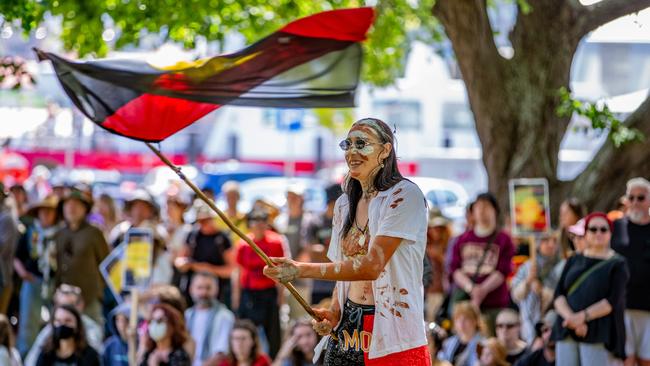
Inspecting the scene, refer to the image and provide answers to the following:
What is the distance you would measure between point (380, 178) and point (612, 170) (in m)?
7.61

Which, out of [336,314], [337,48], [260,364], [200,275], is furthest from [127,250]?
[336,314]

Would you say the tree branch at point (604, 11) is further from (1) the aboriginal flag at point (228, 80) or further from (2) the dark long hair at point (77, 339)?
(2) the dark long hair at point (77, 339)

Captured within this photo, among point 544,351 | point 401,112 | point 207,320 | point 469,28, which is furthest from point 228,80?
point 401,112

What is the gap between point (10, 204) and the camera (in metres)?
14.1

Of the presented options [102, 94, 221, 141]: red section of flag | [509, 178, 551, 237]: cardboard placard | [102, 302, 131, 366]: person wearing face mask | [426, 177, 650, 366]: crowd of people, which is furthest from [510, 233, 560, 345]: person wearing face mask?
[102, 94, 221, 141]: red section of flag

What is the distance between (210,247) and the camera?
14477mm

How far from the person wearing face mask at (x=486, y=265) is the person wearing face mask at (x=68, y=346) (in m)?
3.38

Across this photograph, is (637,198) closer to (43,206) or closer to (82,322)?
(82,322)

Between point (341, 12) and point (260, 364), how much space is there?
3.90 m

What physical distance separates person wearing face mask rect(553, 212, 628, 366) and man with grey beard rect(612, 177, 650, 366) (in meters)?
0.60

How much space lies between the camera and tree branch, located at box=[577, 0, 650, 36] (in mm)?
10980

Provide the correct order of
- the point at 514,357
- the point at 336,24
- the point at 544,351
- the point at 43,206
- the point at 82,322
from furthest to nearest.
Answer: the point at 43,206, the point at 82,322, the point at 514,357, the point at 544,351, the point at 336,24

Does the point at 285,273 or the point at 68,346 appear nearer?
the point at 285,273

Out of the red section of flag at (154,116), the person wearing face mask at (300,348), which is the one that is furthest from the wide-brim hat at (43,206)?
the red section of flag at (154,116)
